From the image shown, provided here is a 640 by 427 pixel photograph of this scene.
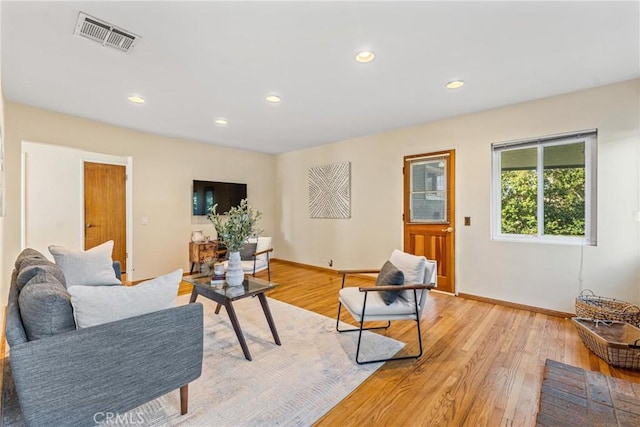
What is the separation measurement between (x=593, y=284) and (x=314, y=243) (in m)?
4.08

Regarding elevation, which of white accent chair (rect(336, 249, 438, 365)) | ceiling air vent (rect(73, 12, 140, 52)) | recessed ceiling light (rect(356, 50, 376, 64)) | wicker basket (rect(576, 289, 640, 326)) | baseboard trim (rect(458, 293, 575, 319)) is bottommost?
baseboard trim (rect(458, 293, 575, 319))

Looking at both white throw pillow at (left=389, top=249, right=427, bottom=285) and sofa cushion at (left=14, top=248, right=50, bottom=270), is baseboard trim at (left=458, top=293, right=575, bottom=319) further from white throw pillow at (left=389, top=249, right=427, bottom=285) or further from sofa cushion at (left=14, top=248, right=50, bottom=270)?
sofa cushion at (left=14, top=248, right=50, bottom=270)

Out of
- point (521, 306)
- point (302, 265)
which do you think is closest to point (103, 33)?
point (302, 265)

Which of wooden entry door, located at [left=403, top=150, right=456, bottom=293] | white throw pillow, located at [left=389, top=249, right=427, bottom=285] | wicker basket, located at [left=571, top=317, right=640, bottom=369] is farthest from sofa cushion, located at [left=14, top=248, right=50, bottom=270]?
wicker basket, located at [left=571, top=317, right=640, bottom=369]

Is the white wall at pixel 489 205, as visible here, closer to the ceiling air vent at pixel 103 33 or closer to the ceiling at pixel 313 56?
the ceiling at pixel 313 56

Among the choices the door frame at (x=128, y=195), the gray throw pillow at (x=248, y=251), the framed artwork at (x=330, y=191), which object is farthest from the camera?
the framed artwork at (x=330, y=191)

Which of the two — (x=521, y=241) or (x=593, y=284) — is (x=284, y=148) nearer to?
(x=521, y=241)

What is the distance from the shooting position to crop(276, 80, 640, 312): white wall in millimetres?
2773

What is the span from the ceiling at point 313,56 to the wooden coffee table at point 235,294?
6.54 ft

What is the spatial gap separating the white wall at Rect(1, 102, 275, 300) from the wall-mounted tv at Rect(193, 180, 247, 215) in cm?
14

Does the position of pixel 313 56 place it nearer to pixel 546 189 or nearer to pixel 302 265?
pixel 546 189

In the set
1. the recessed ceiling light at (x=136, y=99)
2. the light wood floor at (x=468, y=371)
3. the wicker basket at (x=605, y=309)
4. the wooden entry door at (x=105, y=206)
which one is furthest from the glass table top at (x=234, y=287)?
the wicker basket at (x=605, y=309)

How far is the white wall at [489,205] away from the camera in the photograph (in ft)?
9.10

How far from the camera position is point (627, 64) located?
2451 millimetres
